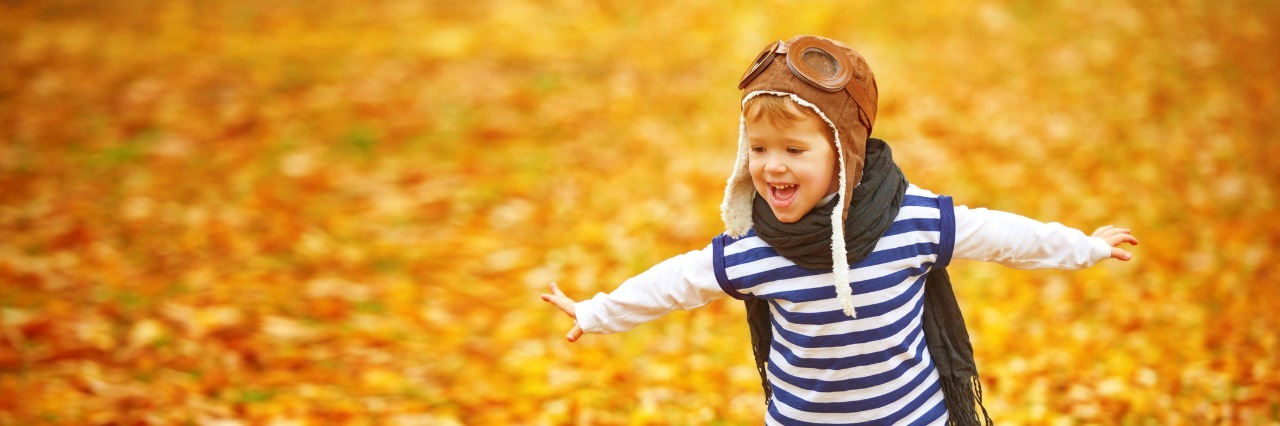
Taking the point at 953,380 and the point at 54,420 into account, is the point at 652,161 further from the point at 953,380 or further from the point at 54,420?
the point at 953,380

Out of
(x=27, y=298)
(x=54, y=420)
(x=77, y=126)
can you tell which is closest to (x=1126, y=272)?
(x=54, y=420)

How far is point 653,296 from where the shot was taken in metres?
2.76

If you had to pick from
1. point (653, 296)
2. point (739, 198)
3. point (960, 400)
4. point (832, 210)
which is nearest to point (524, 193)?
point (653, 296)

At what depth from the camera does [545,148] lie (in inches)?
314

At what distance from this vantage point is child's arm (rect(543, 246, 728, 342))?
2.69 meters

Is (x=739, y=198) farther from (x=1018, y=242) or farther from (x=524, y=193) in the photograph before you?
(x=524, y=193)

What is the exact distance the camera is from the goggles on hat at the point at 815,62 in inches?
94.5

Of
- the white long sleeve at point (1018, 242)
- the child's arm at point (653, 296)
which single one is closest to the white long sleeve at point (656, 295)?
the child's arm at point (653, 296)

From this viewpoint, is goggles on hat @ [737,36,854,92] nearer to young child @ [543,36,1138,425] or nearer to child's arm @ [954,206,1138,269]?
young child @ [543,36,1138,425]

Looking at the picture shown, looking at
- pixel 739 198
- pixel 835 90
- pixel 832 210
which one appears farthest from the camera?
pixel 739 198

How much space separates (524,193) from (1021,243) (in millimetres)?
5008

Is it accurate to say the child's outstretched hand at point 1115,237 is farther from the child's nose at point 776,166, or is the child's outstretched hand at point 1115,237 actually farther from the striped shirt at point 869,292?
the child's nose at point 776,166

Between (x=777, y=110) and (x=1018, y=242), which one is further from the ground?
(x=777, y=110)

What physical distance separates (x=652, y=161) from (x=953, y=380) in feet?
17.0
